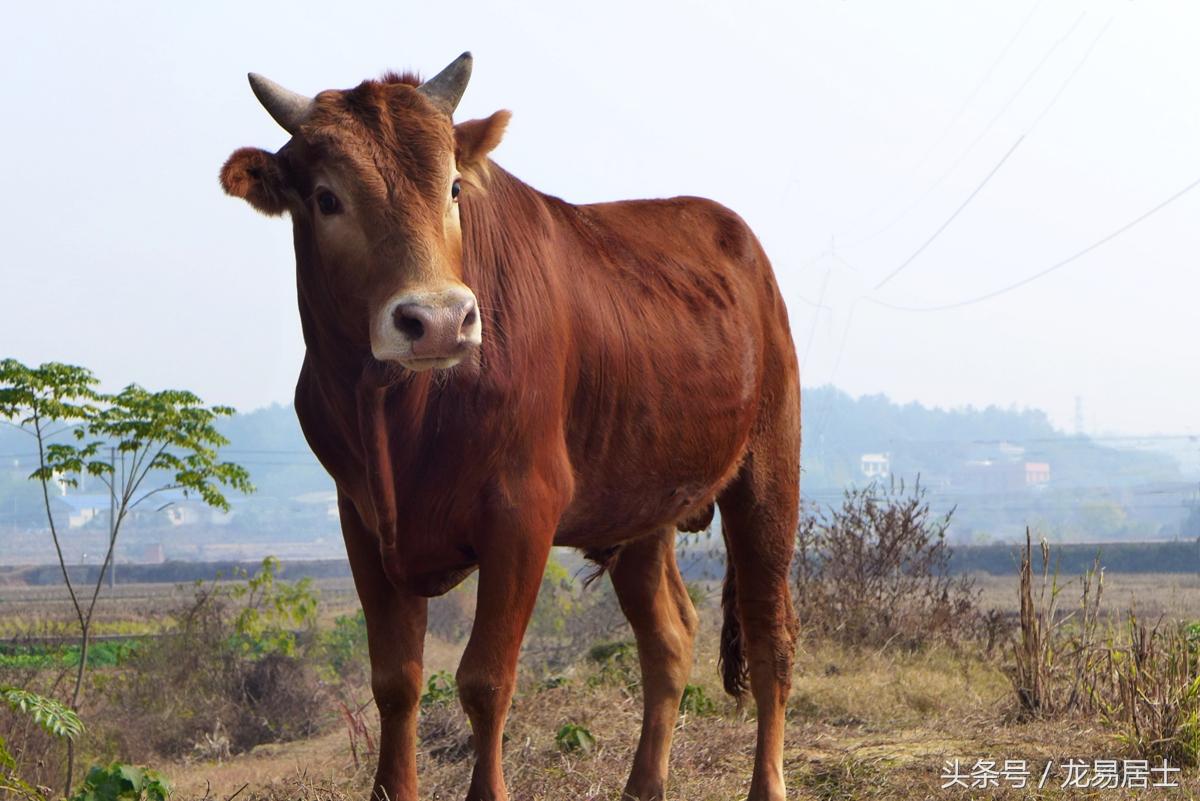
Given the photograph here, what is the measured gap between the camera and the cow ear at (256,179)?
4.43m

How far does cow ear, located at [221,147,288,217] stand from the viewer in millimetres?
4434

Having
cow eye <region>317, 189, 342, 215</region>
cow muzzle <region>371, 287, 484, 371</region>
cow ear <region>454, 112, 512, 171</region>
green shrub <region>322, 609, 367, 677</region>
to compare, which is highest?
cow ear <region>454, 112, 512, 171</region>

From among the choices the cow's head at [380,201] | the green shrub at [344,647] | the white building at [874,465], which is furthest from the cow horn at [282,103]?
the white building at [874,465]

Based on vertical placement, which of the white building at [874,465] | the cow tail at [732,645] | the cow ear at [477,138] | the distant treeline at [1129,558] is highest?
the white building at [874,465]

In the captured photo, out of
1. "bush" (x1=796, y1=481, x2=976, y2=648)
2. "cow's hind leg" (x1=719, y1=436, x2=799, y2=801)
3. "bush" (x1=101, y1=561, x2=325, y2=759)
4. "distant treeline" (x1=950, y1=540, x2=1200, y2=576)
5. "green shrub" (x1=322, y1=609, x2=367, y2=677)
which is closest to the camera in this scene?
"cow's hind leg" (x1=719, y1=436, x2=799, y2=801)

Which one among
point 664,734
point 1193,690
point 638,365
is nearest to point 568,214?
point 638,365

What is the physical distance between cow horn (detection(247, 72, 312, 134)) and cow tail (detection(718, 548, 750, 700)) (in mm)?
3440

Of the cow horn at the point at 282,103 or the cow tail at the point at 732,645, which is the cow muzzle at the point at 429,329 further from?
the cow tail at the point at 732,645

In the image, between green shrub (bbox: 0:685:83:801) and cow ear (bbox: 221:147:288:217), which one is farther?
green shrub (bbox: 0:685:83:801)

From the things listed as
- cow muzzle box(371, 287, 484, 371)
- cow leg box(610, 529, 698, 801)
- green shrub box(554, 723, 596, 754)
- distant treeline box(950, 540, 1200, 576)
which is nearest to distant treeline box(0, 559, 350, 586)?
distant treeline box(950, 540, 1200, 576)

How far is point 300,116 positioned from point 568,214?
1.39 metres

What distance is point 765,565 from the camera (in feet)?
21.1

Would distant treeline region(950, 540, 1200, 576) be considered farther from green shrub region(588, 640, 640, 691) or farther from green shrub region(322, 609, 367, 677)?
green shrub region(588, 640, 640, 691)

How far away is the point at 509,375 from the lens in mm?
4570
